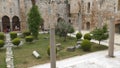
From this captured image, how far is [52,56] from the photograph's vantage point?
10727 mm

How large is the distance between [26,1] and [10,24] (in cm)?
426

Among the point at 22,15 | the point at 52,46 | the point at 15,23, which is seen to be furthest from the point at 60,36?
the point at 15,23

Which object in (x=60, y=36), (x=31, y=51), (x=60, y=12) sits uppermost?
(x=60, y=12)

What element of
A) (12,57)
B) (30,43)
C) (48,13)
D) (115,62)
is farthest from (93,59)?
(48,13)

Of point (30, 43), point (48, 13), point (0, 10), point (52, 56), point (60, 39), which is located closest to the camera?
point (52, 56)

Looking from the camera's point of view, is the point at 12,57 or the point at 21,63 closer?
Result: the point at 21,63

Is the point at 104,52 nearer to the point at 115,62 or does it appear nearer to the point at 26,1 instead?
the point at 115,62

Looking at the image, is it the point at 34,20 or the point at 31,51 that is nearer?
the point at 31,51

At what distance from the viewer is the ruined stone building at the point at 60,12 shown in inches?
1034

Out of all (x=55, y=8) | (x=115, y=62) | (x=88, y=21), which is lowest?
(x=115, y=62)

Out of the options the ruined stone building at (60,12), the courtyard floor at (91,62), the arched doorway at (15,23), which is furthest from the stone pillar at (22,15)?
the courtyard floor at (91,62)

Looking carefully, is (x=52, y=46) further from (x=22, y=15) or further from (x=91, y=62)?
(x=22, y=15)

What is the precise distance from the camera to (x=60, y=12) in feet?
103

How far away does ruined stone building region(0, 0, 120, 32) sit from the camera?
26.3 meters
